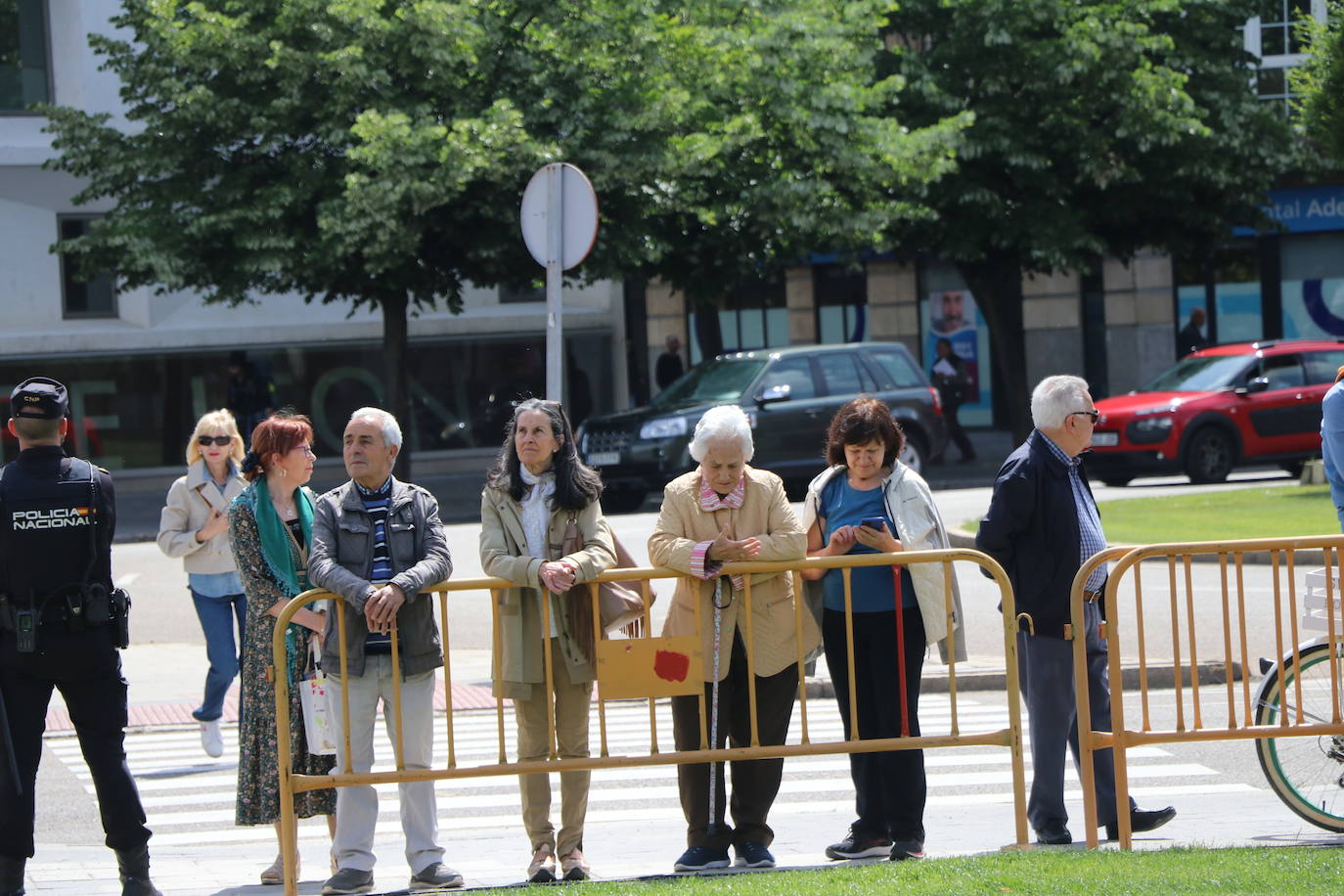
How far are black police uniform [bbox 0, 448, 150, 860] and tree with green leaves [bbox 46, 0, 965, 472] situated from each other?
1439 centimetres

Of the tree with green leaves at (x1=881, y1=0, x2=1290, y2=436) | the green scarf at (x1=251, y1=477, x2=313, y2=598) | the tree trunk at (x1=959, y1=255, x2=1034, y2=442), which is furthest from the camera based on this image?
the tree trunk at (x1=959, y1=255, x2=1034, y2=442)

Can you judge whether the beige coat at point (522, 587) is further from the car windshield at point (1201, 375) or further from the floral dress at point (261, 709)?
the car windshield at point (1201, 375)

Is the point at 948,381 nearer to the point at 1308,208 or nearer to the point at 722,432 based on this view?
the point at 1308,208

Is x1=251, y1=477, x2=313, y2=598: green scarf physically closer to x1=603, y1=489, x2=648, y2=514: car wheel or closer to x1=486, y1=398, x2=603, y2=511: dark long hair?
x1=486, y1=398, x2=603, y2=511: dark long hair

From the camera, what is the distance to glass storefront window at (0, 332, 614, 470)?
1109 inches

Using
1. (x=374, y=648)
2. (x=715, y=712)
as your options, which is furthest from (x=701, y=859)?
(x=374, y=648)

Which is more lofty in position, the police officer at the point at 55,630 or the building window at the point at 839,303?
the building window at the point at 839,303

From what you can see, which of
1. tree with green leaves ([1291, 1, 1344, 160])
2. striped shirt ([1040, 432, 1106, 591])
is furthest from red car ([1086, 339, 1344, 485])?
striped shirt ([1040, 432, 1106, 591])

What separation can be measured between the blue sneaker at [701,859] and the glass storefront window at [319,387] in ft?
70.6

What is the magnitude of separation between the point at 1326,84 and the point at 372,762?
14879mm

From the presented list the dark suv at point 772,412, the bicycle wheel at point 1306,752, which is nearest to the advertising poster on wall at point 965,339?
the dark suv at point 772,412

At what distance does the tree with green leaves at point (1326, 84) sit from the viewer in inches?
701

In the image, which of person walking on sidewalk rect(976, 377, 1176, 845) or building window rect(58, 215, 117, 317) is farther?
building window rect(58, 215, 117, 317)

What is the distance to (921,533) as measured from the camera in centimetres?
640
